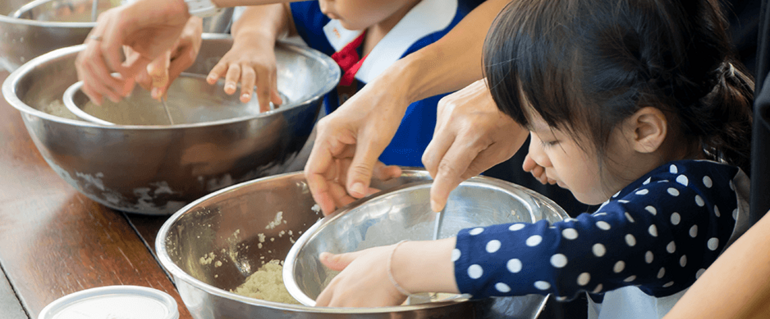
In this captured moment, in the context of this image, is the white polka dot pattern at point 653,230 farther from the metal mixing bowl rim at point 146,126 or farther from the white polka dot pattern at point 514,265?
the metal mixing bowl rim at point 146,126

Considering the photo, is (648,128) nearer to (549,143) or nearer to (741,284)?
(549,143)

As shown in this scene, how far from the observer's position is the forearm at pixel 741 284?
328 mm

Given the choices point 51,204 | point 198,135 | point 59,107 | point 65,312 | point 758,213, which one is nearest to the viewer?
point 758,213

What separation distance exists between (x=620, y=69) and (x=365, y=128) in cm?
34

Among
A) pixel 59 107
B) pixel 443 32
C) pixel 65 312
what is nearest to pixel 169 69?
pixel 59 107

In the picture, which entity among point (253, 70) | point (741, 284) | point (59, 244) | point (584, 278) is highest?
point (741, 284)

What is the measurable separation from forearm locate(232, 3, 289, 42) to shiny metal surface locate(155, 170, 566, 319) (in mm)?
489

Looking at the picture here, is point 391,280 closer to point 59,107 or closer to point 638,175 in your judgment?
point 638,175

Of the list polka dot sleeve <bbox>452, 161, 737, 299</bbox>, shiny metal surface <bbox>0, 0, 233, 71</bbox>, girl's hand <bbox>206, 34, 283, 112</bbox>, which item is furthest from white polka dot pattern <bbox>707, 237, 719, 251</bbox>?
shiny metal surface <bbox>0, 0, 233, 71</bbox>

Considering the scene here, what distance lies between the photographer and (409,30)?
1.03 metres

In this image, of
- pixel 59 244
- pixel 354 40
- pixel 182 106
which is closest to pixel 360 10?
pixel 354 40

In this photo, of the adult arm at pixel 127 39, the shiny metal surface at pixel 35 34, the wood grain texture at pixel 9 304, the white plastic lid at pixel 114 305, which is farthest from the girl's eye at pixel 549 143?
the shiny metal surface at pixel 35 34

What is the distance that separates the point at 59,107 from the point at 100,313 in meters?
0.63

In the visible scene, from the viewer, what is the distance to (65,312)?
66 centimetres
